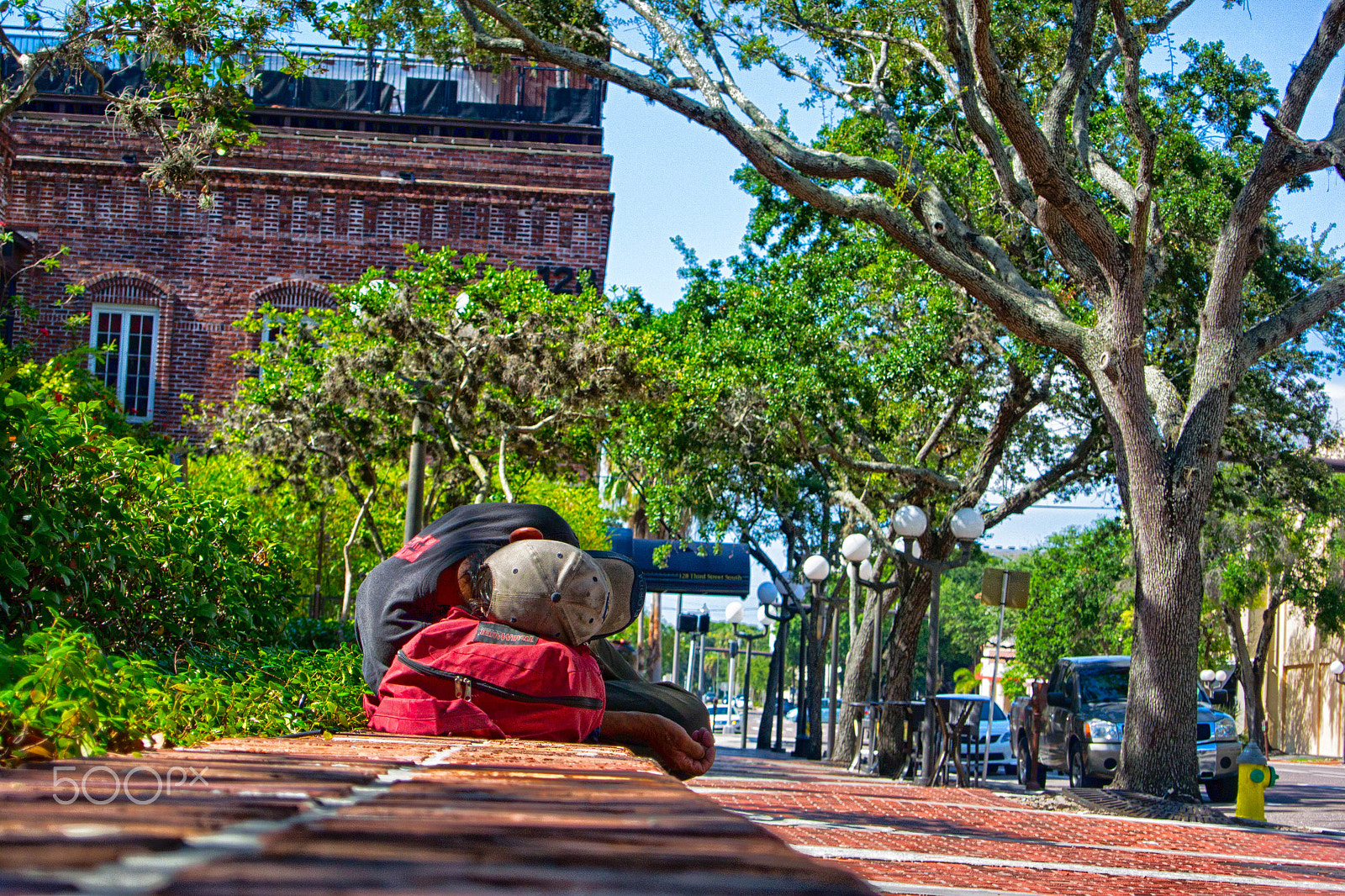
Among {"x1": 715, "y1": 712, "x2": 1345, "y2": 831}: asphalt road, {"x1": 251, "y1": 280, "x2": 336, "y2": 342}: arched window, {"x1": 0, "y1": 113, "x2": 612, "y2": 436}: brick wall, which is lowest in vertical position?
{"x1": 715, "y1": 712, "x2": 1345, "y2": 831}: asphalt road

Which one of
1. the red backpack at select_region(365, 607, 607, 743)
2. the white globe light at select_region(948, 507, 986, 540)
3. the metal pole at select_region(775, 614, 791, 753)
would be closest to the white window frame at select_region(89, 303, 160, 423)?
the metal pole at select_region(775, 614, 791, 753)

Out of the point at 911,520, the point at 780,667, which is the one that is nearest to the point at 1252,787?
the point at 911,520

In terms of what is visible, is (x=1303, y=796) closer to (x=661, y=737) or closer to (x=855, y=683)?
(x=855, y=683)

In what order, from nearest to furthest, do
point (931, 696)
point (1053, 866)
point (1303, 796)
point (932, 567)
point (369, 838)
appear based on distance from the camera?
point (369, 838) → point (1053, 866) → point (931, 696) → point (932, 567) → point (1303, 796)

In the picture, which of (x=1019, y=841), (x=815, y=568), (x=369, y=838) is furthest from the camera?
(x=815, y=568)

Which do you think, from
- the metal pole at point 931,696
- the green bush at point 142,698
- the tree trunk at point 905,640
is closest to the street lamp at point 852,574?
the tree trunk at point 905,640

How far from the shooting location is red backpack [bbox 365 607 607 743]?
3500 millimetres

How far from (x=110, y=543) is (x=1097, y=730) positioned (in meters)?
15.4

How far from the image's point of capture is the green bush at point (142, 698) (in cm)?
257

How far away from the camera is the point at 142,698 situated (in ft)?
10.5

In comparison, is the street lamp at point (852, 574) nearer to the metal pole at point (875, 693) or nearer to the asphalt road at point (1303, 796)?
the metal pole at point (875, 693)

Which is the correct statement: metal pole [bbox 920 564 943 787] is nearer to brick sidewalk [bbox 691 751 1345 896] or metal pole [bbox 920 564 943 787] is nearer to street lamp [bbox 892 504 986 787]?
street lamp [bbox 892 504 986 787]

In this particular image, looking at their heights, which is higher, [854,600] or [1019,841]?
[854,600]

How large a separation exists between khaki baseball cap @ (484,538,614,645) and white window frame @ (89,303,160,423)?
26.0 meters
